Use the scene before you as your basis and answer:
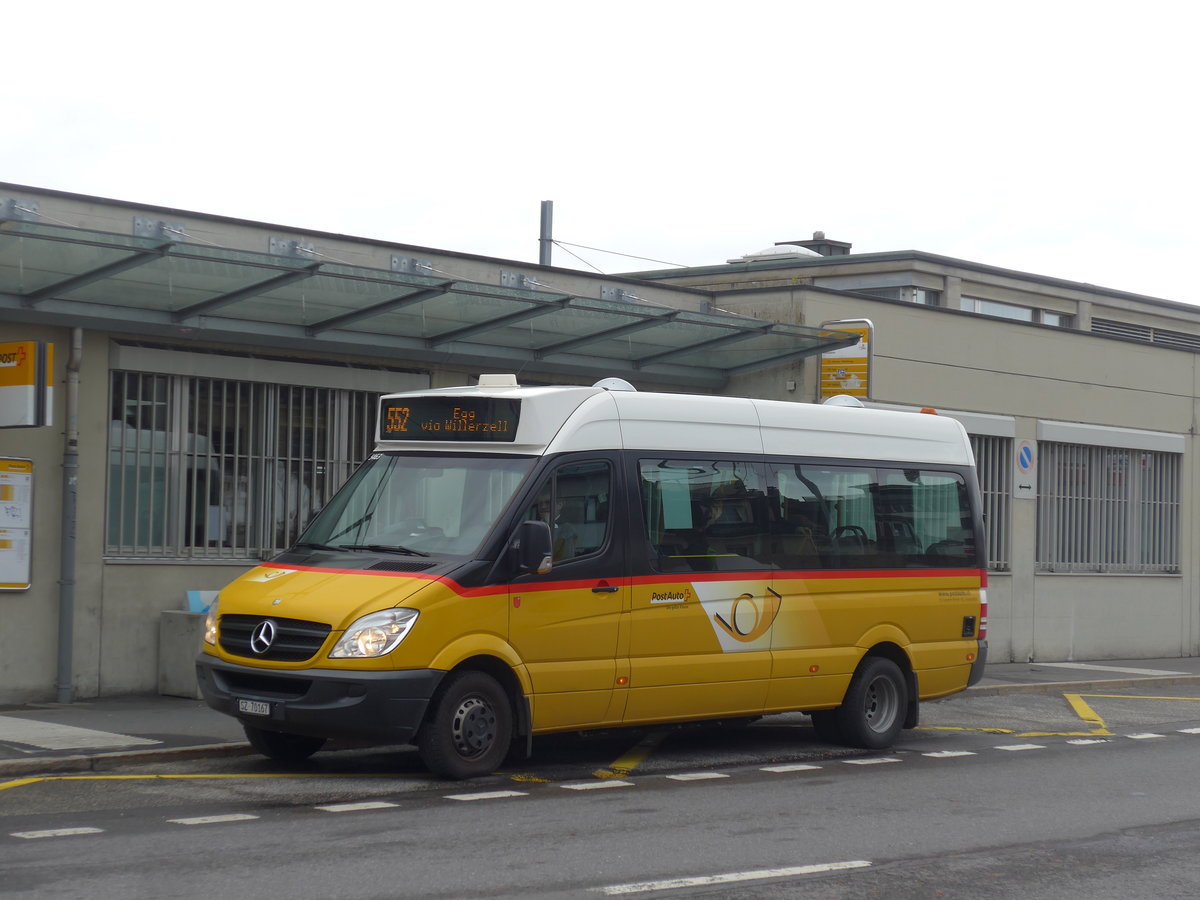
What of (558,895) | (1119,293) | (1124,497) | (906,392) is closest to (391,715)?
(558,895)

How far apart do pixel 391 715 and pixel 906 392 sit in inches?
493

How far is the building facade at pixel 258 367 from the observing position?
13.8 metres

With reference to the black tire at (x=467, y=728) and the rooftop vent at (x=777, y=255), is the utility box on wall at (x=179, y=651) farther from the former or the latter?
the rooftop vent at (x=777, y=255)

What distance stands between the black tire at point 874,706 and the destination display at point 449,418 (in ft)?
12.3

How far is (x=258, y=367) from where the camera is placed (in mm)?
15391

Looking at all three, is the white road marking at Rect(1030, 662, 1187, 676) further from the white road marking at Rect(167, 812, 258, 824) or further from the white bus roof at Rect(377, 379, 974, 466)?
the white road marking at Rect(167, 812, 258, 824)

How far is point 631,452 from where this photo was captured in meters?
11.3

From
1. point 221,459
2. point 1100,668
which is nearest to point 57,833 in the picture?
point 221,459

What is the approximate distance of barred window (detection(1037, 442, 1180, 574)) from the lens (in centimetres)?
2338

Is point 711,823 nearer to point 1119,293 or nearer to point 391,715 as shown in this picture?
point 391,715

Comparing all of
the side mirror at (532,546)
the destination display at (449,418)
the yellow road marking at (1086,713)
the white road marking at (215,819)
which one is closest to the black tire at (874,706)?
the yellow road marking at (1086,713)

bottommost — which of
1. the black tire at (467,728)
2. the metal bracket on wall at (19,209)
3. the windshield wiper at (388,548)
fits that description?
the black tire at (467,728)

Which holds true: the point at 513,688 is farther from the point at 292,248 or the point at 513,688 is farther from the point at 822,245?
the point at 822,245

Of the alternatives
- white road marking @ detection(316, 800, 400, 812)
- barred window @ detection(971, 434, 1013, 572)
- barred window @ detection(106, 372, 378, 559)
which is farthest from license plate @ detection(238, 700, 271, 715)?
barred window @ detection(971, 434, 1013, 572)
